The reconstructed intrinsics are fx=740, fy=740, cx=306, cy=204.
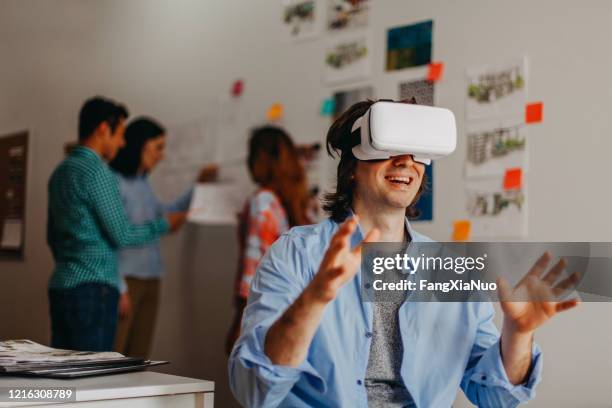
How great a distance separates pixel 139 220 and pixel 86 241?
80 cm

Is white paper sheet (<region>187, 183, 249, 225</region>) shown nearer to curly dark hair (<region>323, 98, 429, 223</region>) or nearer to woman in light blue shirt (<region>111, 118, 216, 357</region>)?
woman in light blue shirt (<region>111, 118, 216, 357</region>)

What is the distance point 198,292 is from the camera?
400 cm

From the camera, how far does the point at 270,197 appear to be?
121 inches

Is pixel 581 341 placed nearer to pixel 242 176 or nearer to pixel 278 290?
pixel 278 290

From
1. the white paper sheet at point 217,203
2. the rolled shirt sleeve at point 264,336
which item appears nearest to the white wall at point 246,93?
the white paper sheet at point 217,203

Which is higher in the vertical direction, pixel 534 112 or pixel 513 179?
pixel 534 112

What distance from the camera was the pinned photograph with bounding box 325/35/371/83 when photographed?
3154 millimetres

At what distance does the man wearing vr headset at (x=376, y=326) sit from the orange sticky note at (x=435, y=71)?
1.33 meters

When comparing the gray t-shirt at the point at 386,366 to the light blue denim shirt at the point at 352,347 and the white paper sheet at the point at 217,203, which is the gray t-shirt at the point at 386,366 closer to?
the light blue denim shirt at the point at 352,347

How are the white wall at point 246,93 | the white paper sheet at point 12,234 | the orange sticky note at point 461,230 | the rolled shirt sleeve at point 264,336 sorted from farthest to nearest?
the white paper sheet at point 12,234
the orange sticky note at point 461,230
the white wall at point 246,93
the rolled shirt sleeve at point 264,336

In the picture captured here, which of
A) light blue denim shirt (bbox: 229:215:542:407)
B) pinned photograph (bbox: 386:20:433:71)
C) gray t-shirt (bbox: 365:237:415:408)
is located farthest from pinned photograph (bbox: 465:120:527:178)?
gray t-shirt (bbox: 365:237:415:408)

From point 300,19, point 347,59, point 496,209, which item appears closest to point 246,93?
point 300,19

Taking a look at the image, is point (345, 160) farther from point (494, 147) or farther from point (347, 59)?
point (347, 59)

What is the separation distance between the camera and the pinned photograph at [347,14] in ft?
10.5
